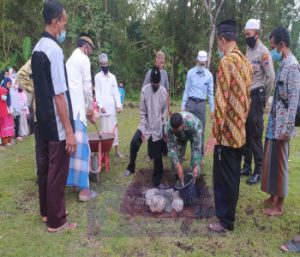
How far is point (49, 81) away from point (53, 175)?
0.98 metres

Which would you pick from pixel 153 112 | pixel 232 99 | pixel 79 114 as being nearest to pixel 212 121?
pixel 232 99

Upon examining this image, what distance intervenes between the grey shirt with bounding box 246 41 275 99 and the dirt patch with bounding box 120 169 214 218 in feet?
Result: 5.47

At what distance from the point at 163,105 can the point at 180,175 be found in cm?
120

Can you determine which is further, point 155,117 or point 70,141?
point 155,117

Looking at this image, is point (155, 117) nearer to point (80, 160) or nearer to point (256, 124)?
point (80, 160)

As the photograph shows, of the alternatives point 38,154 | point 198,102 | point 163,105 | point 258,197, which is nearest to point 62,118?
point 38,154

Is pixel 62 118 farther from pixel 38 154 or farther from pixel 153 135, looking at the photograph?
pixel 153 135

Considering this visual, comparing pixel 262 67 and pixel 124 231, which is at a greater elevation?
pixel 262 67

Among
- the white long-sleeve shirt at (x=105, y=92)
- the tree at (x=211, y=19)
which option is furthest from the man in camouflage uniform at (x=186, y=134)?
the tree at (x=211, y=19)

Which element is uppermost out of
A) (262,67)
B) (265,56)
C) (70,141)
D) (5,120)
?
(265,56)

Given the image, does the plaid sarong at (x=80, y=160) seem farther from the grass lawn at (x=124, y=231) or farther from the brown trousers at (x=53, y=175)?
the brown trousers at (x=53, y=175)

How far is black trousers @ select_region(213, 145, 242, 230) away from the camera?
388 centimetres

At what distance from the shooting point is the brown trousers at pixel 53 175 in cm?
377

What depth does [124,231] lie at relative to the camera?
4062 mm
